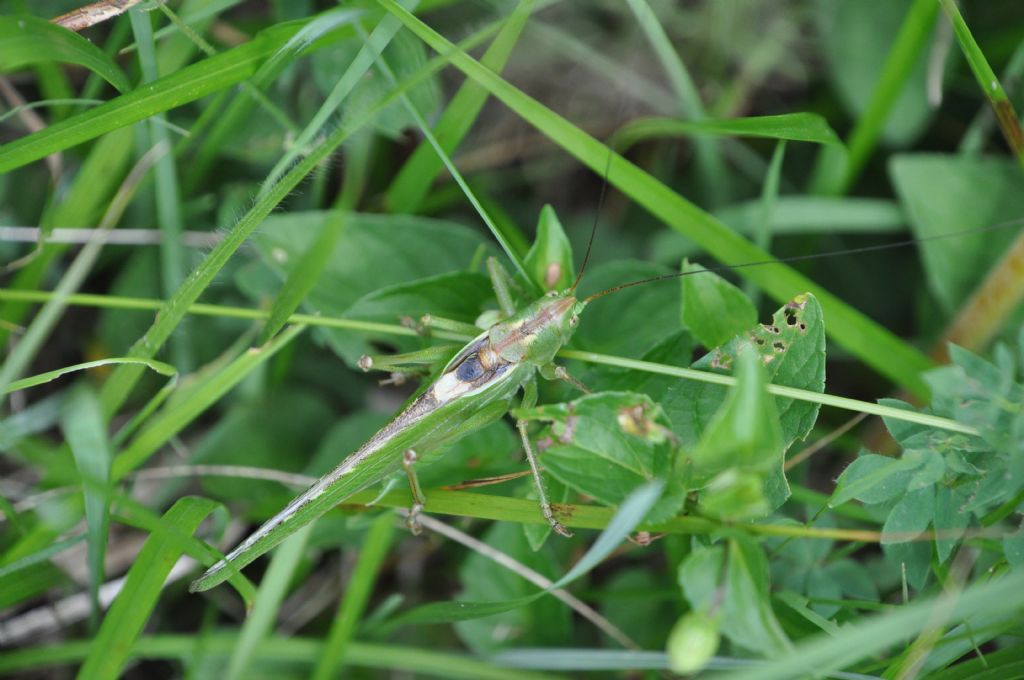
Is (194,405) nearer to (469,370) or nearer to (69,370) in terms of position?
(69,370)

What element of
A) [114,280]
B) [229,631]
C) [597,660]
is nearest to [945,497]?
[597,660]

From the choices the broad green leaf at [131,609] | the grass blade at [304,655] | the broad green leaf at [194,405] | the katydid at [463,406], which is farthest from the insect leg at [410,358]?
the grass blade at [304,655]

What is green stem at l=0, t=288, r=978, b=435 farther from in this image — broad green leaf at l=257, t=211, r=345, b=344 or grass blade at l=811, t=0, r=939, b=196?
grass blade at l=811, t=0, r=939, b=196

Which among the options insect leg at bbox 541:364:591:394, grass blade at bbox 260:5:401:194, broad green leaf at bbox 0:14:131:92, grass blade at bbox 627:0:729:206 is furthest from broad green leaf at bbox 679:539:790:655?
broad green leaf at bbox 0:14:131:92

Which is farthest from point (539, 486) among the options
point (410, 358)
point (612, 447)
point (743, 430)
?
point (743, 430)

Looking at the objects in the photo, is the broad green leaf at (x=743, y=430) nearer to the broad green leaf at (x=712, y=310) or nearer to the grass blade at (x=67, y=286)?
the broad green leaf at (x=712, y=310)

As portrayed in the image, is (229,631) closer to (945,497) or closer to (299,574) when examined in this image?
(299,574)
